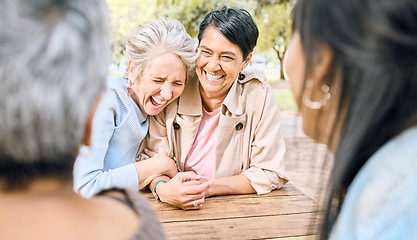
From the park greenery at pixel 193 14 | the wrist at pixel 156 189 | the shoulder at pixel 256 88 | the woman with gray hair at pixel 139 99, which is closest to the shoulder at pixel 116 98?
the woman with gray hair at pixel 139 99

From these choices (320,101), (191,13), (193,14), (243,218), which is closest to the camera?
(320,101)

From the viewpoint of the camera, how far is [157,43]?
2.13m

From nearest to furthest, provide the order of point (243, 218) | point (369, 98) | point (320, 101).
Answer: point (369, 98) < point (320, 101) < point (243, 218)

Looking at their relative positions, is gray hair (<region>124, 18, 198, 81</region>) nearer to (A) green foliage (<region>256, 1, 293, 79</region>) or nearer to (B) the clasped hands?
(B) the clasped hands

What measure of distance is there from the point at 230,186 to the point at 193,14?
22.5 ft

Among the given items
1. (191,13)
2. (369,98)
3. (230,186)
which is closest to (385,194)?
(369,98)

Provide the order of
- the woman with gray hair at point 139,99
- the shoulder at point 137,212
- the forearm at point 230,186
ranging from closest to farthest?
the shoulder at point 137,212 < the woman with gray hair at point 139,99 < the forearm at point 230,186

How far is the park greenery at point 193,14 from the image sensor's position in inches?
329

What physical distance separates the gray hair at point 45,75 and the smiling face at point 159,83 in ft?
4.37

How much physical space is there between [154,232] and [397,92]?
0.61m

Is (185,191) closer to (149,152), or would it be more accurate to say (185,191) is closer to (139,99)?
(149,152)

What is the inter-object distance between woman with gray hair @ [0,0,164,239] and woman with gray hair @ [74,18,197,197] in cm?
117

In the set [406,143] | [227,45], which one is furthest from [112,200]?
[227,45]

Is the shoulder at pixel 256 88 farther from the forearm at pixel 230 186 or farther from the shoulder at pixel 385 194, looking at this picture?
the shoulder at pixel 385 194
